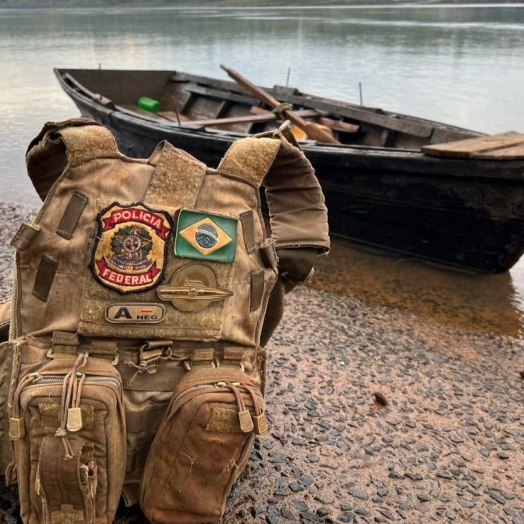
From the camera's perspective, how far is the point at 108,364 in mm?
1955

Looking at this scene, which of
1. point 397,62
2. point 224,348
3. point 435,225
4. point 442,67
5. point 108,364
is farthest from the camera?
point 397,62

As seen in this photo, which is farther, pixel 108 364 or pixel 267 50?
pixel 267 50

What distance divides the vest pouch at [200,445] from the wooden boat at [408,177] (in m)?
4.68

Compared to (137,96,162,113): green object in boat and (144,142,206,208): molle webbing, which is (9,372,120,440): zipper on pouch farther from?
(137,96,162,113): green object in boat

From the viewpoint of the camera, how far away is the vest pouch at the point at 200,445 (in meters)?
1.88

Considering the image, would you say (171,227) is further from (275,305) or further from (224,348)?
(275,305)

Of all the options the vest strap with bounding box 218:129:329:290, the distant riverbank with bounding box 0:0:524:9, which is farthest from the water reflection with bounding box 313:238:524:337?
the distant riverbank with bounding box 0:0:524:9

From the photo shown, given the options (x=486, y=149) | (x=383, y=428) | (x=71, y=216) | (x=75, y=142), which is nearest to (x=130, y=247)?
(x=71, y=216)

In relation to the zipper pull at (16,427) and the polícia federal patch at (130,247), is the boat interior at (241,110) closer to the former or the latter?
the polícia federal patch at (130,247)

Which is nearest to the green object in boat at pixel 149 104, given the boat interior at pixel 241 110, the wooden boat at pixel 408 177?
the boat interior at pixel 241 110

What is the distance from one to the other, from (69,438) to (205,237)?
0.78 metres

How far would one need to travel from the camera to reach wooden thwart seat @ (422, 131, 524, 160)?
571cm

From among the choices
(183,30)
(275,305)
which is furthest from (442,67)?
(183,30)

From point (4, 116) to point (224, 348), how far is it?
52.6 feet
